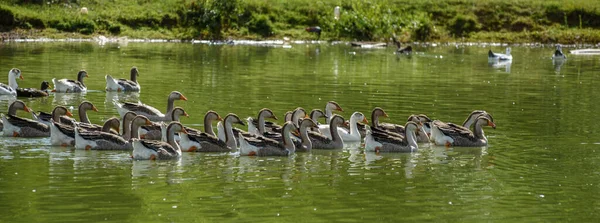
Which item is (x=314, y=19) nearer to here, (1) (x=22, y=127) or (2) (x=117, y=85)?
(2) (x=117, y=85)

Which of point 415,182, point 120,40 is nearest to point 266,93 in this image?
point 415,182

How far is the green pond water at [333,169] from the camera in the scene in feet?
50.1

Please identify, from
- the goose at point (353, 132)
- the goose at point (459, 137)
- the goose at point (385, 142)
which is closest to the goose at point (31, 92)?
the goose at point (353, 132)

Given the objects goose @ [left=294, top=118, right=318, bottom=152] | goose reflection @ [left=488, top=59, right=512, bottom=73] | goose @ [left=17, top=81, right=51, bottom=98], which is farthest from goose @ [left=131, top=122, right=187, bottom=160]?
goose reflection @ [left=488, top=59, right=512, bottom=73]

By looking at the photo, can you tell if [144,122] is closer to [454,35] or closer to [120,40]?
[120,40]

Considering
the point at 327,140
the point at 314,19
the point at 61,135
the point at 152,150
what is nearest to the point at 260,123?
the point at 327,140

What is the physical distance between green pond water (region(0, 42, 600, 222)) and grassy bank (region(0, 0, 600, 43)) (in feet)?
73.6

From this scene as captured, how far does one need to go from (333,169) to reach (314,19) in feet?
158

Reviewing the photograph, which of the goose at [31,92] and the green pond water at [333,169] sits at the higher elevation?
the goose at [31,92]

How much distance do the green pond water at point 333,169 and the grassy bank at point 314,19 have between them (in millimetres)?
22424

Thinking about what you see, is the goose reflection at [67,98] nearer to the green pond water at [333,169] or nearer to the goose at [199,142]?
the green pond water at [333,169]

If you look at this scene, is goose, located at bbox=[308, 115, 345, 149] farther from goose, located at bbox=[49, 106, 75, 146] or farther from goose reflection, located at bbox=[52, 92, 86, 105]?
goose reflection, located at bbox=[52, 92, 86, 105]

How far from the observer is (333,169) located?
A: 18938 millimetres

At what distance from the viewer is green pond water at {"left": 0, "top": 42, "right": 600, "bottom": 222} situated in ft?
50.1
